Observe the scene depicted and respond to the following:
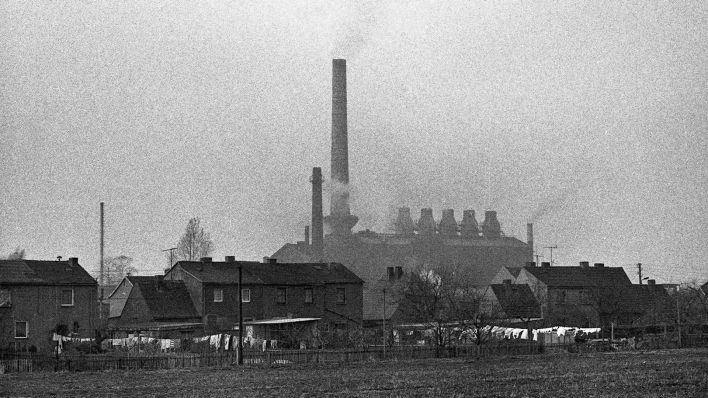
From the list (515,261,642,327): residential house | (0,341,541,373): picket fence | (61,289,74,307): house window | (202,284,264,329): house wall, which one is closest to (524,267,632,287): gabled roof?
(515,261,642,327): residential house

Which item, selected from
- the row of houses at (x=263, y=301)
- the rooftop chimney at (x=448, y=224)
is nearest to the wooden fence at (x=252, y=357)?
the row of houses at (x=263, y=301)

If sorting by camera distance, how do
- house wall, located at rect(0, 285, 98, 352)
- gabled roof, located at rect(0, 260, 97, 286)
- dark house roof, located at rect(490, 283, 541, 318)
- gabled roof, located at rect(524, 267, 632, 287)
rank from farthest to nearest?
gabled roof, located at rect(524, 267, 632, 287)
dark house roof, located at rect(490, 283, 541, 318)
gabled roof, located at rect(0, 260, 97, 286)
house wall, located at rect(0, 285, 98, 352)

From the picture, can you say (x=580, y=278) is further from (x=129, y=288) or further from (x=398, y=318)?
(x=129, y=288)

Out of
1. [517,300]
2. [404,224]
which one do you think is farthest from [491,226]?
[517,300]

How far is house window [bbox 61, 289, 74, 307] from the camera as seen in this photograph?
78250 mm

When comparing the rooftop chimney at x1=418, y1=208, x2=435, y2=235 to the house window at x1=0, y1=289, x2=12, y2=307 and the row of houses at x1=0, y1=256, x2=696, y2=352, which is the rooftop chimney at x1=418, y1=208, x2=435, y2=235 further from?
the house window at x1=0, y1=289, x2=12, y2=307

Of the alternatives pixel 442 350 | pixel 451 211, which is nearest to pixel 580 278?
Result: pixel 442 350

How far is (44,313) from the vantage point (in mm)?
76625

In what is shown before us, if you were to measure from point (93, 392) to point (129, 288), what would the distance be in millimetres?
53225

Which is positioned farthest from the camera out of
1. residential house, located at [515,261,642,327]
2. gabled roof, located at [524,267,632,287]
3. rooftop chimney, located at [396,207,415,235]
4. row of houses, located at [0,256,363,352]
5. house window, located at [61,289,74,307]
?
rooftop chimney, located at [396,207,415,235]

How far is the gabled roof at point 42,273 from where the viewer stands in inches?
3000

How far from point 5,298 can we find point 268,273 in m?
23.7

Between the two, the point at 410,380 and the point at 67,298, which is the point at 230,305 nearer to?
the point at 67,298

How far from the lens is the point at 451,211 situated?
6703 inches
